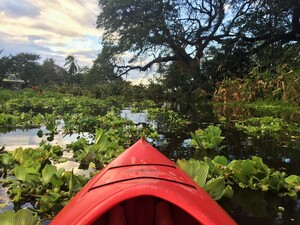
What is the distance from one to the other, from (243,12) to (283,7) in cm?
284

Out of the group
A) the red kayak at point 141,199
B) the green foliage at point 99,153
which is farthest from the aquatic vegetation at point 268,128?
the red kayak at point 141,199

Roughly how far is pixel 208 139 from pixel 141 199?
2822 mm

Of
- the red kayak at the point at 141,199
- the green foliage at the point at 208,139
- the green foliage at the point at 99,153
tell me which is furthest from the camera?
the green foliage at the point at 208,139

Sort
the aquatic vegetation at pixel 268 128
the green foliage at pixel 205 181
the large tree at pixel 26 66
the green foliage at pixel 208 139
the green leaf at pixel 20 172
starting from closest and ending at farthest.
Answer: the green foliage at pixel 205 181, the green leaf at pixel 20 172, the green foliage at pixel 208 139, the aquatic vegetation at pixel 268 128, the large tree at pixel 26 66

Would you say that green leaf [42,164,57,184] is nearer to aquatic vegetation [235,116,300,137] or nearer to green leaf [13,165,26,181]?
green leaf [13,165,26,181]

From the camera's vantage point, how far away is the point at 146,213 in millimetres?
2004

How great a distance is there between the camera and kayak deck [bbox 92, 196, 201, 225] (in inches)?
74.4

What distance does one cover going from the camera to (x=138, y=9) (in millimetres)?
20406

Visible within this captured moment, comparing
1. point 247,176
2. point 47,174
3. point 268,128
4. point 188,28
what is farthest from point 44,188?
point 188,28

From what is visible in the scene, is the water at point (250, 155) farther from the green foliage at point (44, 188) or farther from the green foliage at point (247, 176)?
the green foliage at point (44, 188)

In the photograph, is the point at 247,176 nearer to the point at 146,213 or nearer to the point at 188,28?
the point at 146,213

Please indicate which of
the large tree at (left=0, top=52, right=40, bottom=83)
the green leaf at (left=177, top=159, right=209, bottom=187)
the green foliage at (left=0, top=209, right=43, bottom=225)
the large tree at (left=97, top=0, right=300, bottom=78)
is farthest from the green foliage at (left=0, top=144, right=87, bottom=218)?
the large tree at (left=0, top=52, right=40, bottom=83)

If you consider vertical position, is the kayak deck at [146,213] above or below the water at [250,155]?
above

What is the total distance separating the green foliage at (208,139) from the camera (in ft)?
15.1
